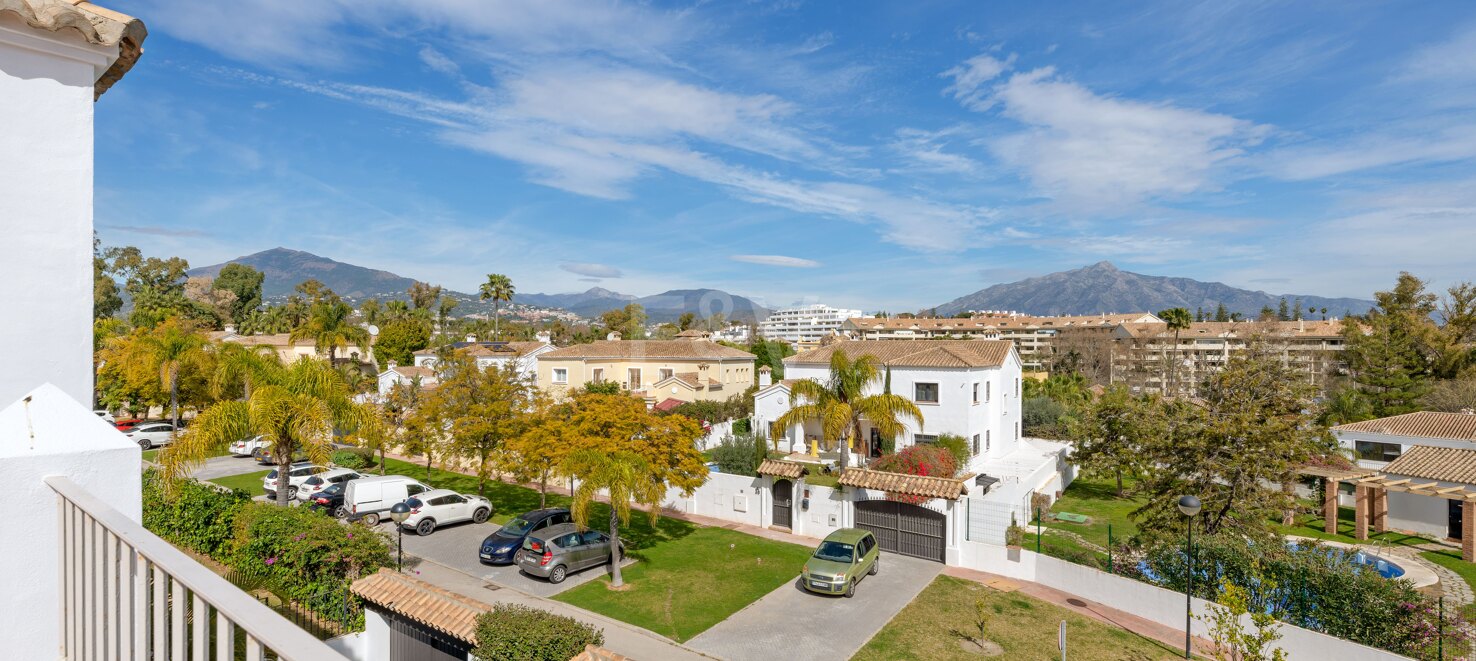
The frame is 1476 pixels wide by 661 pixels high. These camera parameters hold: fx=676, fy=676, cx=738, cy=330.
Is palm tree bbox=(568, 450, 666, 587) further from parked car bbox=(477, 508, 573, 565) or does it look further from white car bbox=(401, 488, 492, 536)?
white car bbox=(401, 488, 492, 536)

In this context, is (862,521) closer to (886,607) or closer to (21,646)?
(886,607)

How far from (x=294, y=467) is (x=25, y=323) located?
29.3 metres

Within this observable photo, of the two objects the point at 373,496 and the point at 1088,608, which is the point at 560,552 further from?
the point at 1088,608

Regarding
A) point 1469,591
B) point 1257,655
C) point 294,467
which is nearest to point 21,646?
point 1257,655

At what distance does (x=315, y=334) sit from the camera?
4453 cm

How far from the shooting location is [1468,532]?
21.0 metres

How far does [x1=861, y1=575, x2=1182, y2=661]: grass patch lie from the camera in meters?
14.1

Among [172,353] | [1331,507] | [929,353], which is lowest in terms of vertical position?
[1331,507]

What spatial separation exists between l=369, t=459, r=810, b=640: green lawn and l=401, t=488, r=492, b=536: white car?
768mm

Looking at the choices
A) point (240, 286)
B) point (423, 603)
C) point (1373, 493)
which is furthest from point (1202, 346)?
point (240, 286)

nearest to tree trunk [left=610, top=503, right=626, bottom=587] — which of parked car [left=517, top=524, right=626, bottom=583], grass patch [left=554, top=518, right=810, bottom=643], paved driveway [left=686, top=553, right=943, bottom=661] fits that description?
grass patch [left=554, top=518, right=810, bottom=643]


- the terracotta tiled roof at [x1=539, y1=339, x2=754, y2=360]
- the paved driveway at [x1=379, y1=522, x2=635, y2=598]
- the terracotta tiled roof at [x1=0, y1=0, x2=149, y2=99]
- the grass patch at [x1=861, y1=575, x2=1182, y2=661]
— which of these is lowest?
the grass patch at [x1=861, y1=575, x2=1182, y2=661]

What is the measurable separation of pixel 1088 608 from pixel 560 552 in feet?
43.8

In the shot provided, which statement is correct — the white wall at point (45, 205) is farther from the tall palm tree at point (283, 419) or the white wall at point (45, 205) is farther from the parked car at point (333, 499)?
the parked car at point (333, 499)
